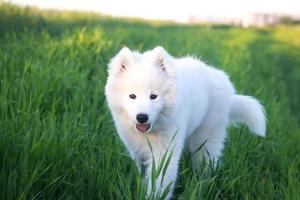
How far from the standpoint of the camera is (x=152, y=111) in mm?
3691

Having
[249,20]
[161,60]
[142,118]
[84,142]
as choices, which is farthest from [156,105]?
[249,20]

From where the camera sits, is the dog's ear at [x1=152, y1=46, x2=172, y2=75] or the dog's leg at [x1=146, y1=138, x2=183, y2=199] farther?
the dog's ear at [x1=152, y1=46, x2=172, y2=75]

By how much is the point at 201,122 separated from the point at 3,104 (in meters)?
1.86

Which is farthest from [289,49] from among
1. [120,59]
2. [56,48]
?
[120,59]

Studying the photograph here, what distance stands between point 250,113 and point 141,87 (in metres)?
1.73

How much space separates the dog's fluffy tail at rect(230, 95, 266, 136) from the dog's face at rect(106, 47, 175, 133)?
1.48 meters

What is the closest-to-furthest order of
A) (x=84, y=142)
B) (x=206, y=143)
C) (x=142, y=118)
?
(x=142, y=118), (x=84, y=142), (x=206, y=143)

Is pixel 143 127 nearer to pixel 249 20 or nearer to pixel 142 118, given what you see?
pixel 142 118

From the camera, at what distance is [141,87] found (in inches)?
149

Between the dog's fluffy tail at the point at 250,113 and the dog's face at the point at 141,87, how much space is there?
1477 mm

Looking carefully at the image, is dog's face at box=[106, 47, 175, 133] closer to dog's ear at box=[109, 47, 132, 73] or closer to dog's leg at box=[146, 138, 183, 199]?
dog's ear at box=[109, 47, 132, 73]

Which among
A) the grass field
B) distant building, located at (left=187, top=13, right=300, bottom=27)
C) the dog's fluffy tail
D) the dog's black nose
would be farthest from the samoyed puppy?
distant building, located at (left=187, top=13, right=300, bottom=27)

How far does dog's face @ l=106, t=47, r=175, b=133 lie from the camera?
371cm

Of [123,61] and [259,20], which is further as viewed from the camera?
[259,20]
